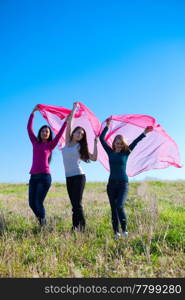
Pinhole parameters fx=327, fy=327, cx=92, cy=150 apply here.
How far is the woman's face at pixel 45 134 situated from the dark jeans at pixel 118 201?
183cm

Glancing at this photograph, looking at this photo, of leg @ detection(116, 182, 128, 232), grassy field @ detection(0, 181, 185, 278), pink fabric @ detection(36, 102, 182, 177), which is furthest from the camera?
pink fabric @ detection(36, 102, 182, 177)

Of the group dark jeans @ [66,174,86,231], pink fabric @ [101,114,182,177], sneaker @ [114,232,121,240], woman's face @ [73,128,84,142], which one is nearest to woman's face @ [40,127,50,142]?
woman's face @ [73,128,84,142]

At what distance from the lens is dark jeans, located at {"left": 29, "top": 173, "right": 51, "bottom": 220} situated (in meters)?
7.33

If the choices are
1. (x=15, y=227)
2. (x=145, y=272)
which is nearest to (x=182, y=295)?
(x=145, y=272)

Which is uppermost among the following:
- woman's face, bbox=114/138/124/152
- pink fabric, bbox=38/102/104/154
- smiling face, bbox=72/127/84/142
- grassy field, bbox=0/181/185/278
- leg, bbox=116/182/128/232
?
pink fabric, bbox=38/102/104/154

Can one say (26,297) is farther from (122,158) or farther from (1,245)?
(122,158)

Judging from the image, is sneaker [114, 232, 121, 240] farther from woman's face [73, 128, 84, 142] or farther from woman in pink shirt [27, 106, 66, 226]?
woman's face [73, 128, 84, 142]

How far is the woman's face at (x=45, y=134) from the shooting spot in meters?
7.59

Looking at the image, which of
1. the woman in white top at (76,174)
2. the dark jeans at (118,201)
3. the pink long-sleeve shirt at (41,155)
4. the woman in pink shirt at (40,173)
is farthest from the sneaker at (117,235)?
the pink long-sleeve shirt at (41,155)

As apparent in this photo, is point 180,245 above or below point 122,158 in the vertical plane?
below

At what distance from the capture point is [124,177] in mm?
7062

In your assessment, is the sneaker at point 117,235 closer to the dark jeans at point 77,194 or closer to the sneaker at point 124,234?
the sneaker at point 124,234

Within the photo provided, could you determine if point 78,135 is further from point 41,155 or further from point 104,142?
point 41,155

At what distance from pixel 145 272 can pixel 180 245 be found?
1.40 metres
